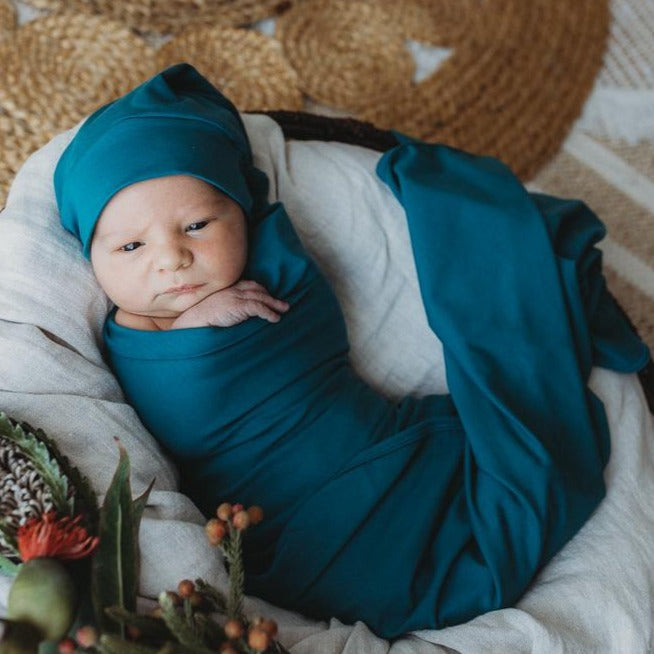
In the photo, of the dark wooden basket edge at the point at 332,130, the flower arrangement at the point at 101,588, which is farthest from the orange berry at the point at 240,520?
the dark wooden basket edge at the point at 332,130

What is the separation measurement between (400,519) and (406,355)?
1.00 ft

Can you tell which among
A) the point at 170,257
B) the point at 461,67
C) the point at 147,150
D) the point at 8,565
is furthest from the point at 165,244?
the point at 461,67

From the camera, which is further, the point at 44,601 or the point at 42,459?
the point at 42,459

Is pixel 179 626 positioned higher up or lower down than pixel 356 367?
higher up

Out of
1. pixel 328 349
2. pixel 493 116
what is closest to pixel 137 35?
pixel 493 116

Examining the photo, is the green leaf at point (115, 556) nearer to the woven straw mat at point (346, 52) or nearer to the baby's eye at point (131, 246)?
the baby's eye at point (131, 246)

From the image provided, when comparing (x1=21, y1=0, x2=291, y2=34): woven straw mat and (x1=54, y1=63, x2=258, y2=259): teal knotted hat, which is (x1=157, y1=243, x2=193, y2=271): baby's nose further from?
(x1=21, y1=0, x2=291, y2=34): woven straw mat

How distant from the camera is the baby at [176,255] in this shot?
3.45 ft

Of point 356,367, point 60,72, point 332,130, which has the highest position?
point 332,130

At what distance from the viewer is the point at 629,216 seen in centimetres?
186

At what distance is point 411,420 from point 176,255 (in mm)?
441

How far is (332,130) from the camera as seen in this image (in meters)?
1.45

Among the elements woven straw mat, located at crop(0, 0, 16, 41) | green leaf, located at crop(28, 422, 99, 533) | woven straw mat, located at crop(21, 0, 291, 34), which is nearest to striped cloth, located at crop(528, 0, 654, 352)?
woven straw mat, located at crop(21, 0, 291, 34)

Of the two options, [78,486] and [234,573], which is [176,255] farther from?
Answer: [234,573]
